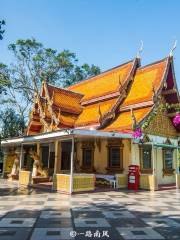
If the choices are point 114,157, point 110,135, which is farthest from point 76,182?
point 114,157

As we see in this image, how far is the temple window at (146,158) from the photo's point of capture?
17141 millimetres

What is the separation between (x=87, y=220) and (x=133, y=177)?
28.2ft

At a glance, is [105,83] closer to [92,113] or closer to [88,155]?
[92,113]

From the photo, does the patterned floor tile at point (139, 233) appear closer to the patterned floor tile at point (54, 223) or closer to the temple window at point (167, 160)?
the patterned floor tile at point (54, 223)

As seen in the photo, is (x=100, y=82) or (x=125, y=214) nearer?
(x=125, y=214)

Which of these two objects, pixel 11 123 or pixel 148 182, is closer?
pixel 148 182

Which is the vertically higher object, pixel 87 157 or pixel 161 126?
pixel 161 126

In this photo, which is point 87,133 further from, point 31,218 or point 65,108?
point 65,108

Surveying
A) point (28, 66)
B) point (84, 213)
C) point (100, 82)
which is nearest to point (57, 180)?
point (84, 213)

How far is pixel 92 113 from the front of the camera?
2081cm

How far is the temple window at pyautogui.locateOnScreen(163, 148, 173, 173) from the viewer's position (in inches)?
749

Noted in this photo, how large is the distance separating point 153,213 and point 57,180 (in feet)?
21.7

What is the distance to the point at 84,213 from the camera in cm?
842

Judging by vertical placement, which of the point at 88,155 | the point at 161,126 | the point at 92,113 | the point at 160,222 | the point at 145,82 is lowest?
the point at 160,222
